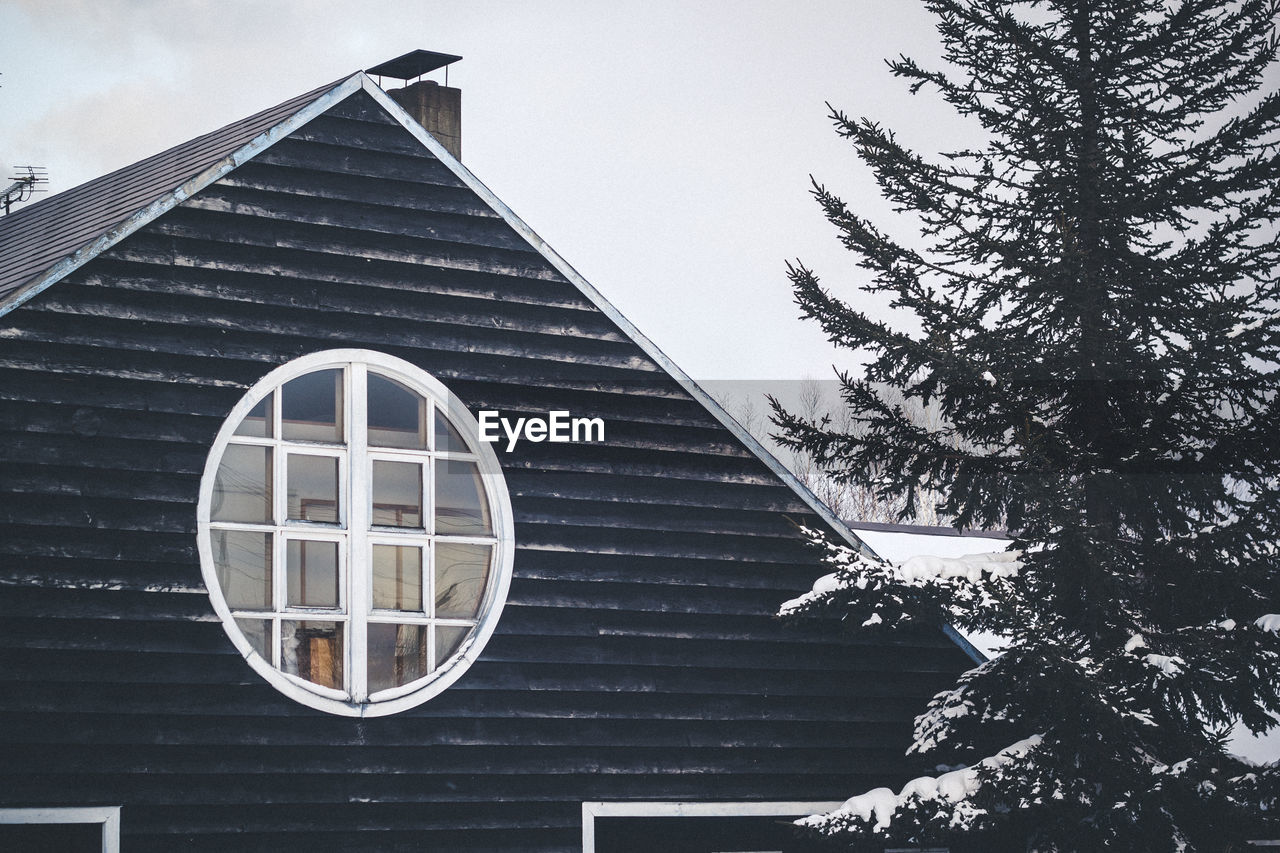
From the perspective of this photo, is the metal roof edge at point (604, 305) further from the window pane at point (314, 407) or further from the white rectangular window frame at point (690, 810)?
the white rectangular window frame at point (690, 810)

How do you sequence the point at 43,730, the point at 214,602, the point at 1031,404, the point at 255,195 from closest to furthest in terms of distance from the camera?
the point at 43,730 → the point at 214,602 → the point at 255,195 → the point at 1031,404

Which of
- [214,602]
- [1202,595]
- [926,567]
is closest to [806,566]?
[926,567]

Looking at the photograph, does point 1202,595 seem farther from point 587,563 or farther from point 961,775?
point 587,563

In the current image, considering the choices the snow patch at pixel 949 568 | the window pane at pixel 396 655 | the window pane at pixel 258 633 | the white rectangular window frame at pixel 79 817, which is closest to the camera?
the white rectangular window frame at pixel 79 817

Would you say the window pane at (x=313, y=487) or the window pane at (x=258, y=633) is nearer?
the window pane at (x=258, y=633)

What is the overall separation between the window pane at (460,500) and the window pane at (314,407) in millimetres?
778

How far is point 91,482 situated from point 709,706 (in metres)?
4.37

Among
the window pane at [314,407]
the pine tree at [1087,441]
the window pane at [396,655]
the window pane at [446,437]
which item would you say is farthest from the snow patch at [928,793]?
the window pane at [314,407]

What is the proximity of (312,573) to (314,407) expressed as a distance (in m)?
1.10

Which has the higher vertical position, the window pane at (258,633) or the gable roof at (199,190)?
the gable roof at (199,190)

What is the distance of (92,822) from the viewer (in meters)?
8.27

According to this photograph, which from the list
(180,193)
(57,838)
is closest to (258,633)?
(57,838)

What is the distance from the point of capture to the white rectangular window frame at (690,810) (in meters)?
9.61

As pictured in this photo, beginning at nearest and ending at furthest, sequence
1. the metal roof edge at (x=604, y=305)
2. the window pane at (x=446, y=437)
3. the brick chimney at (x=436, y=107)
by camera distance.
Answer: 1. the window pane at (x=446, y=437)
2. the metal roof edge at (x=604, y=305)
3. the brick chimney at (x=436, y=107)
